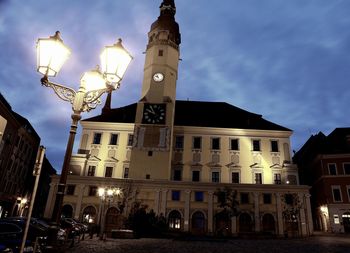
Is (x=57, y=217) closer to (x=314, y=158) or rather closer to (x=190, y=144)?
(x=190, y=144)

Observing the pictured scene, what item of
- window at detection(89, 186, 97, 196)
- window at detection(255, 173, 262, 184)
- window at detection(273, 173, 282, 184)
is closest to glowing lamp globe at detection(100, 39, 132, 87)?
window at detection(89, 186, 97, 196)

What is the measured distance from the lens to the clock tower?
38.8 meters

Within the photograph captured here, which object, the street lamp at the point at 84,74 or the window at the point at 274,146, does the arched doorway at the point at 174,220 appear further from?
the street lamp at the point at 84,74

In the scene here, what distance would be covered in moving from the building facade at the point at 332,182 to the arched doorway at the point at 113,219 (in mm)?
28127

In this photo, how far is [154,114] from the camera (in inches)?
1630

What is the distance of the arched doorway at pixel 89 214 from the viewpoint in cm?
3597

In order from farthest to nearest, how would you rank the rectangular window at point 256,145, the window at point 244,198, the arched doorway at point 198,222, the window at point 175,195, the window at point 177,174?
the rectangular window at point 256,145
the window at point 177,174
the window at point 244,198
the window at point 175,195
the arched doorway at point 198,222

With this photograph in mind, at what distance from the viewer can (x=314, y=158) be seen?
45594 millimetres

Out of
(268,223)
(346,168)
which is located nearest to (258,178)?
(268,223)

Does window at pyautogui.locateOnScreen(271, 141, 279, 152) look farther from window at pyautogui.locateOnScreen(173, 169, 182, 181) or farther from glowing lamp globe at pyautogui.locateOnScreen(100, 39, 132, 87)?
glowing lamp globe at pyautogui.locateOnScreen(100, 39, 132, 87)

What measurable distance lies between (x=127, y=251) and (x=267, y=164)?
3010 cm

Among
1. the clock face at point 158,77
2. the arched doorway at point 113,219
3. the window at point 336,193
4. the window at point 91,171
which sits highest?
the clock face at point 158,77

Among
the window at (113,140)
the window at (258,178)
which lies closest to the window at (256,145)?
the window at (258,178)

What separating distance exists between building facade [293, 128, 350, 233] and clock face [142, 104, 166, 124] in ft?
80.1
